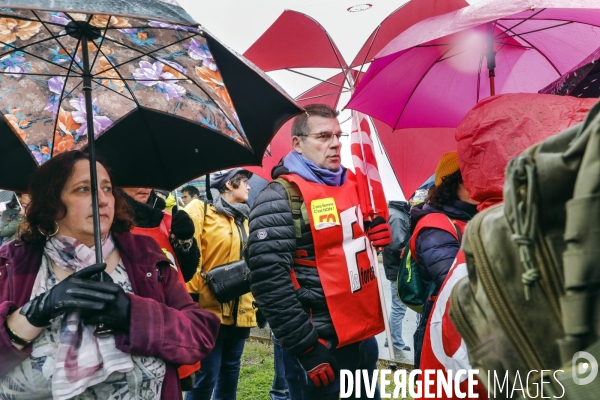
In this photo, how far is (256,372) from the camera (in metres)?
5.83

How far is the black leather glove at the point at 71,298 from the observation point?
1.83 metres

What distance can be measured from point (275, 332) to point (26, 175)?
A: 1496 mm

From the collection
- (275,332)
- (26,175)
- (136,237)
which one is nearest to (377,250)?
(275,332)

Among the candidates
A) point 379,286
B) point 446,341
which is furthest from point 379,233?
point 446,341

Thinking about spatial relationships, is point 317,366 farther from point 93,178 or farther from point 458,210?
point 93,178

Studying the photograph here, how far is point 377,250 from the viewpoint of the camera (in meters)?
3.23

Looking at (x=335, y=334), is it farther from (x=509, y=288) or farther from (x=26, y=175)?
(x=509, y=288)

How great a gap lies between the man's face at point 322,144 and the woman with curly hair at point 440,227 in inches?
25.5

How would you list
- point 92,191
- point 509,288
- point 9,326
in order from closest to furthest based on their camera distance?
1. point 509,288
2. point 9,326
3. point 92,191

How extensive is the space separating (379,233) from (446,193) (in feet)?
2.00

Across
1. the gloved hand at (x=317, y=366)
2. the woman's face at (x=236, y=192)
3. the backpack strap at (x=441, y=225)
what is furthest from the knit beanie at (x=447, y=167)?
the woman's face at (x=236, y=192)

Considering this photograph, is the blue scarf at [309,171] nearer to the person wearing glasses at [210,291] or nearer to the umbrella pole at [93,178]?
the umbrella pole at [93,178]

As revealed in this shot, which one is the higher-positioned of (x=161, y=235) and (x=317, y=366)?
(x=161, y=235)

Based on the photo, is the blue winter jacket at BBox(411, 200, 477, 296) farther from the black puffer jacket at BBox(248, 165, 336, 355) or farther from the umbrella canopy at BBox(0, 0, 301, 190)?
the umbrella canopy at BBox(0, 0, 301, 190)
